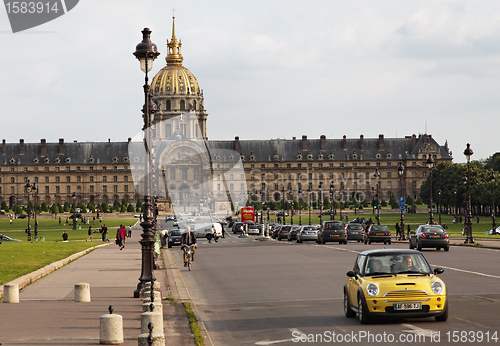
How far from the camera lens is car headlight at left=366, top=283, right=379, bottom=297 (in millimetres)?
12258

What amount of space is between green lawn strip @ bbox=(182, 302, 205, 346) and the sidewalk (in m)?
0.09

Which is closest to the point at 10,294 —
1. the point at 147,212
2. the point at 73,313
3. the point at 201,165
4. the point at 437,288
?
the point at 73,313

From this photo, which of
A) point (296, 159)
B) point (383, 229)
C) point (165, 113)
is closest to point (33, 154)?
point (165, 113)

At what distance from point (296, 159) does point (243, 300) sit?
16066 centimetres

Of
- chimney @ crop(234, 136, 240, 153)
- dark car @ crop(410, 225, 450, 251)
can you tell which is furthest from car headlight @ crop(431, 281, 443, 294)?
chimney @ crop(234, 136, 240, 153)

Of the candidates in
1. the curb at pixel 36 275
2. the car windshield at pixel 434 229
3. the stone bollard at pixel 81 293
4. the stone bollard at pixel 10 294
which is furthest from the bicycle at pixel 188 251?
the car windshield at pixel 434 229

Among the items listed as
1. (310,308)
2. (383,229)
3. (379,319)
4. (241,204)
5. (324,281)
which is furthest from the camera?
(241,204)

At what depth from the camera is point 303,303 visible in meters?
15.9

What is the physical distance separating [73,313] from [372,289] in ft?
18.5

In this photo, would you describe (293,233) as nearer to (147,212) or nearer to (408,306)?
(147,212)

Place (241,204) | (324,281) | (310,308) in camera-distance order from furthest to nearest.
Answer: (241,204)
(324,281)
(310,308)

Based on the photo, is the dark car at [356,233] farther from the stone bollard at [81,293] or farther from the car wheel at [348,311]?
the car wheel at [348,311]

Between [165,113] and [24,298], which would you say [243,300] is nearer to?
[24,298]

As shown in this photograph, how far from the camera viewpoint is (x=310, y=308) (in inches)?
591
